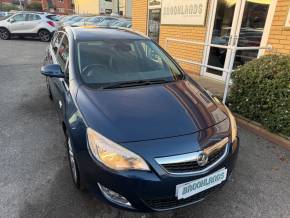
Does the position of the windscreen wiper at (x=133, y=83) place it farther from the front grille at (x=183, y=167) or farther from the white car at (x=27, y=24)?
the white car at (x=27, y=24)

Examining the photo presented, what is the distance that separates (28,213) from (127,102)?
4.28ft

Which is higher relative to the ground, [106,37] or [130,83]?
[106,37]

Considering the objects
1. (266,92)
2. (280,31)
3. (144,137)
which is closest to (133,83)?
(144,137)

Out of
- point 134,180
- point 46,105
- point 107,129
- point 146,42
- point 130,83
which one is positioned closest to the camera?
point 134,180

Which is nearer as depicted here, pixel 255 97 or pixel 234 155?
pixel 234 155

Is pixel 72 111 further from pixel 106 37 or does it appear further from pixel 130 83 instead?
pixel 106 37

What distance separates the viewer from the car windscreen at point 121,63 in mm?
2637

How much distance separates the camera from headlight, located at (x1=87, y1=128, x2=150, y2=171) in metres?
1.73

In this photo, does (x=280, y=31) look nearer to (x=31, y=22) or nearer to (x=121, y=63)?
(x=121, y=63)

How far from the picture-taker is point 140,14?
8469 millimetres

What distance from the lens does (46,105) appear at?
4625 millimetres

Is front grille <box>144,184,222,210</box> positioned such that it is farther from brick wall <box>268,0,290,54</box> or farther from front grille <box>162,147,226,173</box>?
brick wall <box>268,0,290,54</box>

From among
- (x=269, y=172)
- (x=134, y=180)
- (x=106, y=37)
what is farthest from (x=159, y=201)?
(x=106, y=37)

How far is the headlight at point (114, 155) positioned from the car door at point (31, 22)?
1534 cm
